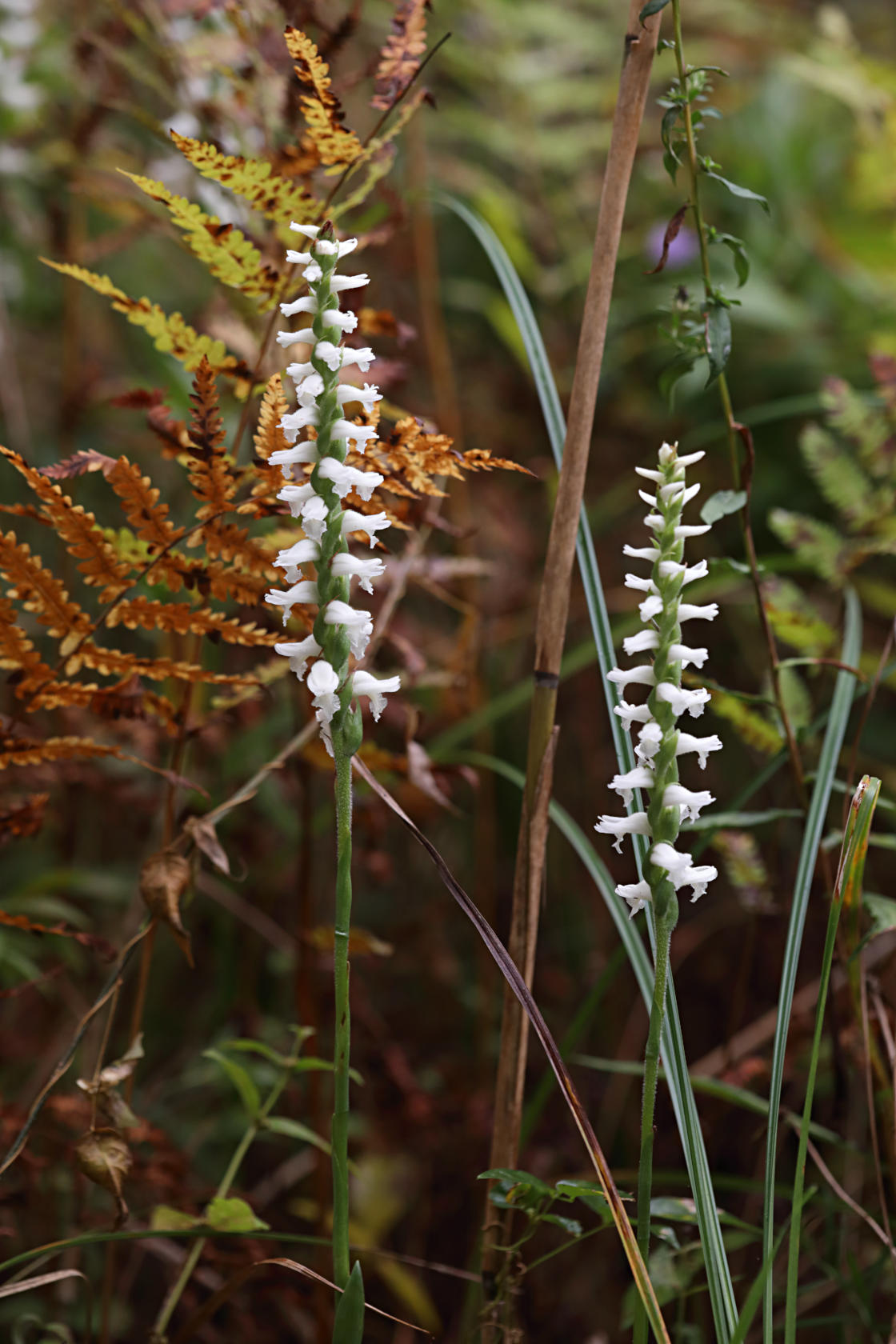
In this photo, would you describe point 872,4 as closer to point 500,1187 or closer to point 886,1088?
point 886,1088

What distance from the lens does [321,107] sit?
0.69 meters

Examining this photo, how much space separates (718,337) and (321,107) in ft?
1.01

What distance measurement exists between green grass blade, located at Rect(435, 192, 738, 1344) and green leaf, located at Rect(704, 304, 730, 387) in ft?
0.40

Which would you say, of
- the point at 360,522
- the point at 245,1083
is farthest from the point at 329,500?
the point at 245,1083

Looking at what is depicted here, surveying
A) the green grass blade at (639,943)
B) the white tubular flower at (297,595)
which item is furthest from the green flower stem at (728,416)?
the white tubular flower at (297,595)

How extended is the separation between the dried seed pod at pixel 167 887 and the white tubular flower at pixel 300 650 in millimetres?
225

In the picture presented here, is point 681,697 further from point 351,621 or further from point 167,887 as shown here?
point 167,887

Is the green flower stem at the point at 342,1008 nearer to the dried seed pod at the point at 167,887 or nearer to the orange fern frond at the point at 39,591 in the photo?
the dried seed pod at the point at 167,887

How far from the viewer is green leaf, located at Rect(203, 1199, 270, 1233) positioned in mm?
719

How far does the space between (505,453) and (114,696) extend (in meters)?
1.32

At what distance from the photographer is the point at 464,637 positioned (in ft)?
3.75

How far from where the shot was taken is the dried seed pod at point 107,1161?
664 mm

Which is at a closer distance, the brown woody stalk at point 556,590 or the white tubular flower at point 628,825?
the white tubular flower at point 628,825

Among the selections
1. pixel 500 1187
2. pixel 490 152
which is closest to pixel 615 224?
pixel 500 1187
